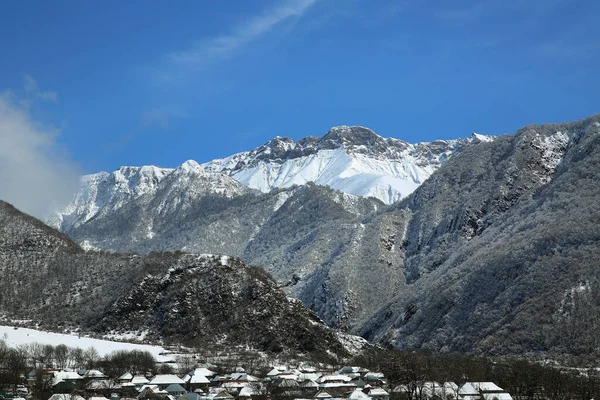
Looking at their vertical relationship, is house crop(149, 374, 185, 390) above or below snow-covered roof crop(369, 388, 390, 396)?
above

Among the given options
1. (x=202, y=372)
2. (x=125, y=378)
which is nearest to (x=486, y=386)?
(x=202, y=372)

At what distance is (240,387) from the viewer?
473 ft

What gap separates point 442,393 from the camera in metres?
135

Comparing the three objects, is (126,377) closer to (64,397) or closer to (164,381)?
(164,381)

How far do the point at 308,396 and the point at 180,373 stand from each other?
111ft

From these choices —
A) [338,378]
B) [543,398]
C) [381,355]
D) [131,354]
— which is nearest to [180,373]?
[131,354]

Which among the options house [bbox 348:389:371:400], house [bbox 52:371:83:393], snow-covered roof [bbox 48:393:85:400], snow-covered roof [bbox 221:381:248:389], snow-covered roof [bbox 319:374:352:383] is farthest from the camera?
snow-covered roof [bbox 319:374:352:383]

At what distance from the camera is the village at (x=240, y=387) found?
433 ft

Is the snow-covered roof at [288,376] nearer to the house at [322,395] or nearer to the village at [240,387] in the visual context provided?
the village at [240,387]

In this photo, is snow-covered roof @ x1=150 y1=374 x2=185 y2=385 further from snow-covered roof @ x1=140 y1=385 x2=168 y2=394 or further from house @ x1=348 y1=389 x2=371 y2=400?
house @ x1=348 y1=389 x2=371 y2=400

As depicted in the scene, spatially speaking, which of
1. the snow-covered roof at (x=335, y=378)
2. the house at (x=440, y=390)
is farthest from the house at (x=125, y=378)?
the house at (x=440, y=390)

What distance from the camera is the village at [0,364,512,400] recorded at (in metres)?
132

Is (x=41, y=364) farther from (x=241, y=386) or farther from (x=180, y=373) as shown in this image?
(x=241, y=386)

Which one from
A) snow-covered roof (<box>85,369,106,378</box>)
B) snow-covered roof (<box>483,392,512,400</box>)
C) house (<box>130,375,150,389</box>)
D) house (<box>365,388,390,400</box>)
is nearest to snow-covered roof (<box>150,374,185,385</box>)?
house (<box>130,375,150,389</box>)
